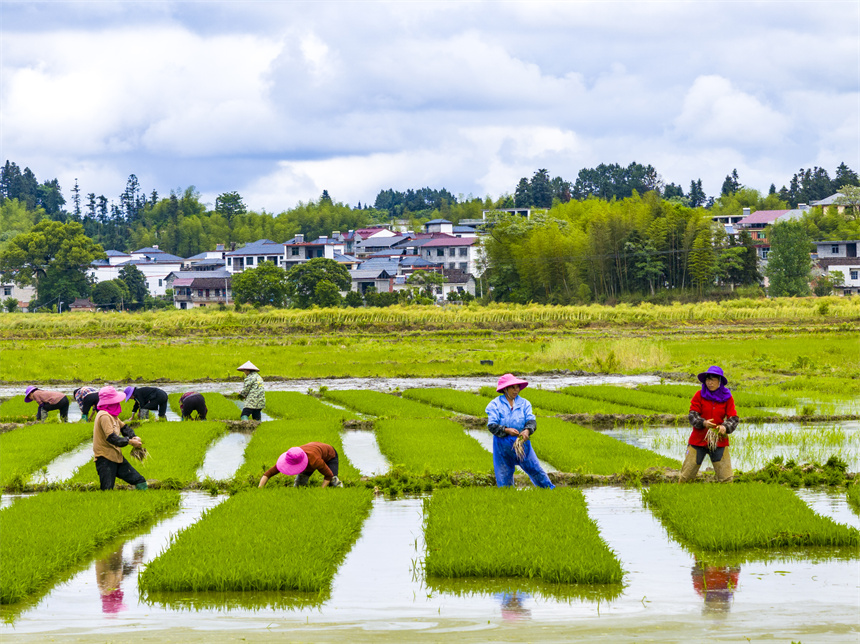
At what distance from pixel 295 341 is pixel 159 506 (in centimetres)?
3411

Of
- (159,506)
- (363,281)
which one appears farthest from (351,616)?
(363,281)

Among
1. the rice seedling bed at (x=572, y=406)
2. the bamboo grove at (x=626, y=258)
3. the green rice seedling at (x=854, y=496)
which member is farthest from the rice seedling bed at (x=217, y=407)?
the bamboo grove at (x=626, y=258)

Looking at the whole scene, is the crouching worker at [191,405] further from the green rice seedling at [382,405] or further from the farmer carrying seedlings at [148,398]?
the green rice seedling at [382,405]

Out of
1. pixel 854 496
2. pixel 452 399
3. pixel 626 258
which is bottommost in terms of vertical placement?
pixel 452 399

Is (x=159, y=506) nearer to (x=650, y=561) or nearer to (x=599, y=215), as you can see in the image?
A: (x=650, y=561)

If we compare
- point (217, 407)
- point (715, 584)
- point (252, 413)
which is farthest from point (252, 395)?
point (715, 584)

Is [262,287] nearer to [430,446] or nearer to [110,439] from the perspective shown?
[430,446]

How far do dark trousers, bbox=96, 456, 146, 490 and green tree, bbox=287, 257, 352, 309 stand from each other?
2200 inches

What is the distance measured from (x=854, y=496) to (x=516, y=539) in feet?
14.3

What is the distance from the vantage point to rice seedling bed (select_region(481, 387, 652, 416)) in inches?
714

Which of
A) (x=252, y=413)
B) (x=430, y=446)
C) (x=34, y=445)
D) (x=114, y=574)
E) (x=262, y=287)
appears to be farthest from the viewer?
(x=262, y=287)

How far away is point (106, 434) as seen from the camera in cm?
983

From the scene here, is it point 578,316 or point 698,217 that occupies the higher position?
point 698,217

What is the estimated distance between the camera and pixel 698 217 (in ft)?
221
